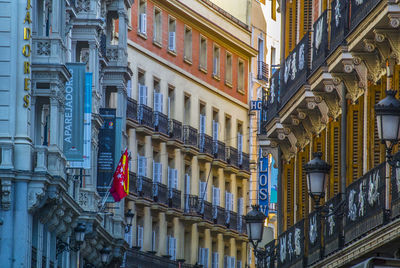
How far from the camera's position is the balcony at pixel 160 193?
80.1 meters

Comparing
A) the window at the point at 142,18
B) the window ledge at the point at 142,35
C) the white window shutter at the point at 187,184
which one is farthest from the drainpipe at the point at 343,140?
the white window shutter at the point at 187,184

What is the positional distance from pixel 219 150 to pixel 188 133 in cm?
468

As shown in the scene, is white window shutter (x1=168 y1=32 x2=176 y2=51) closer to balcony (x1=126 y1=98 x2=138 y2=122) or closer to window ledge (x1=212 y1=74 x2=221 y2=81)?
window ledge (x1=212 y1=74 x2=221 y2=81)

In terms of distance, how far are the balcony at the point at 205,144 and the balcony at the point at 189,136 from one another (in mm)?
813

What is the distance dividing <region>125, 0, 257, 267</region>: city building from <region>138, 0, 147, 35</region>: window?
47 mm

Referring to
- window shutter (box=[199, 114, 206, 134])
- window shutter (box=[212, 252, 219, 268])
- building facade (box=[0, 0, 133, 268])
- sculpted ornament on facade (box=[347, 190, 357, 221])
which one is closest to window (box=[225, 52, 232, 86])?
window shutter (box=[199, 114, 206, 134])

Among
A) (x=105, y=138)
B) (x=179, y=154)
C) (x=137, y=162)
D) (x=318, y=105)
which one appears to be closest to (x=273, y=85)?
(x=318, y=105)

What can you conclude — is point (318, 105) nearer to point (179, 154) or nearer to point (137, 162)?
point (137, 162)

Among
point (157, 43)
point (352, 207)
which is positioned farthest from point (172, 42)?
point (352, 207)

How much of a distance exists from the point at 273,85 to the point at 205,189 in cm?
4326

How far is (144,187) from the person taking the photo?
78.4m

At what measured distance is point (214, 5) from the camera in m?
89.9

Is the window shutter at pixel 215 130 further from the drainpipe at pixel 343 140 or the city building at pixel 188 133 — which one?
the drainpipe at pixel 343 140

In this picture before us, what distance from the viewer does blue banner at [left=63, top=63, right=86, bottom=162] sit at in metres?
50.7
